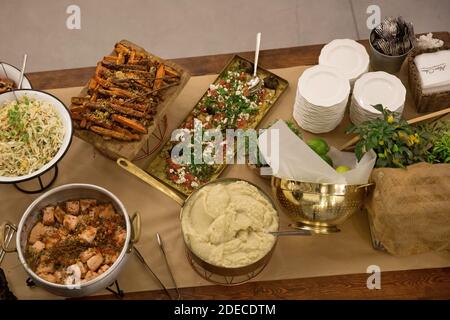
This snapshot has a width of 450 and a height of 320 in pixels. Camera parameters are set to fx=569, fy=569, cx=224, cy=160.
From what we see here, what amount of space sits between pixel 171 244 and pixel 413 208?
0.87 m

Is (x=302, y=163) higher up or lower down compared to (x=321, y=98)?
lower down

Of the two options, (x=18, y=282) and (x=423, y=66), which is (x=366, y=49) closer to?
(x=423, y=66)

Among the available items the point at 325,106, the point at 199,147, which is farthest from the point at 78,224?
the point at 325,106

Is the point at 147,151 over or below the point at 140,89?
below

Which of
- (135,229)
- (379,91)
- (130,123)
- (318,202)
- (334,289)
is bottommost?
(334,289)

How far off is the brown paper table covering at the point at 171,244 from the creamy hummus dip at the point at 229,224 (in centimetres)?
19

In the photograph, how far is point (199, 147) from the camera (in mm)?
2281

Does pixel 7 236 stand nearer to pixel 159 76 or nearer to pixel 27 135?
pixel 27 135

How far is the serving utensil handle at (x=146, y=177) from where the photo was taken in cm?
199

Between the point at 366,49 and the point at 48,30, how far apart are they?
219cm

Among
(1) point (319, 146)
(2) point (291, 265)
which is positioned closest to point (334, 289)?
(2) point (291, 265)

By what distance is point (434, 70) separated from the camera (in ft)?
7.45

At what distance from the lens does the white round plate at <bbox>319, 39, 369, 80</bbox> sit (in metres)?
2.33

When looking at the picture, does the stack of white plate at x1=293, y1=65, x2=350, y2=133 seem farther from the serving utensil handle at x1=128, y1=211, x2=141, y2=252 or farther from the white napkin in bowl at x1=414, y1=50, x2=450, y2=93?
the serving utensil handle at x1=128, y1=211, x2=141, y2=252
